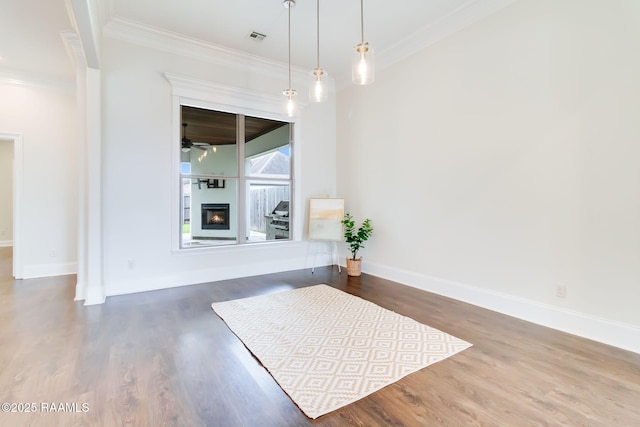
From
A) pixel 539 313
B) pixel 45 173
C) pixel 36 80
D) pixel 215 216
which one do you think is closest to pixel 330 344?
pixel 539 313

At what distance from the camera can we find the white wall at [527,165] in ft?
7.91

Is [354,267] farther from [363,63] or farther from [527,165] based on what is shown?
[363,63]

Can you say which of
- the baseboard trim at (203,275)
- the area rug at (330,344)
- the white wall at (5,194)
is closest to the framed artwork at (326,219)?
the baseboard trim at (203,275)

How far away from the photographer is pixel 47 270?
15.2 ft

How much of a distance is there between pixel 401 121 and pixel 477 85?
1072mm

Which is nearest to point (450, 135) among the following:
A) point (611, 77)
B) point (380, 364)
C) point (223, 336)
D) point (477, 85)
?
point (477, 85)

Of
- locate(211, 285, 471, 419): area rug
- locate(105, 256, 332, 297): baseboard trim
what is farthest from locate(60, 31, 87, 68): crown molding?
locate(211, 285, 471, 419): area rug

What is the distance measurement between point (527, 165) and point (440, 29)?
197 cm

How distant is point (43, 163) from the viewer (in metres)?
4.65

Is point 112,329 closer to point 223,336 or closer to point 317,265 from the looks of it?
point 223,336

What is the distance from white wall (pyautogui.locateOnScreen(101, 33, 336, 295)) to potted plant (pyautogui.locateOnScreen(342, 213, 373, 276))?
66.5 inches

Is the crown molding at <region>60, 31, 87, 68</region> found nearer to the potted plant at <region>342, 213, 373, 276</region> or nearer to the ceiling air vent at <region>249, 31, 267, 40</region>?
the ceiling air vent at <region>249, 31, 267, 40</region>

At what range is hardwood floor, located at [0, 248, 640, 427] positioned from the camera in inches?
63.1

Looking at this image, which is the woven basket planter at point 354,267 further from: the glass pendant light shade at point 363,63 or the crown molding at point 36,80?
the crown molding at point 36,80
